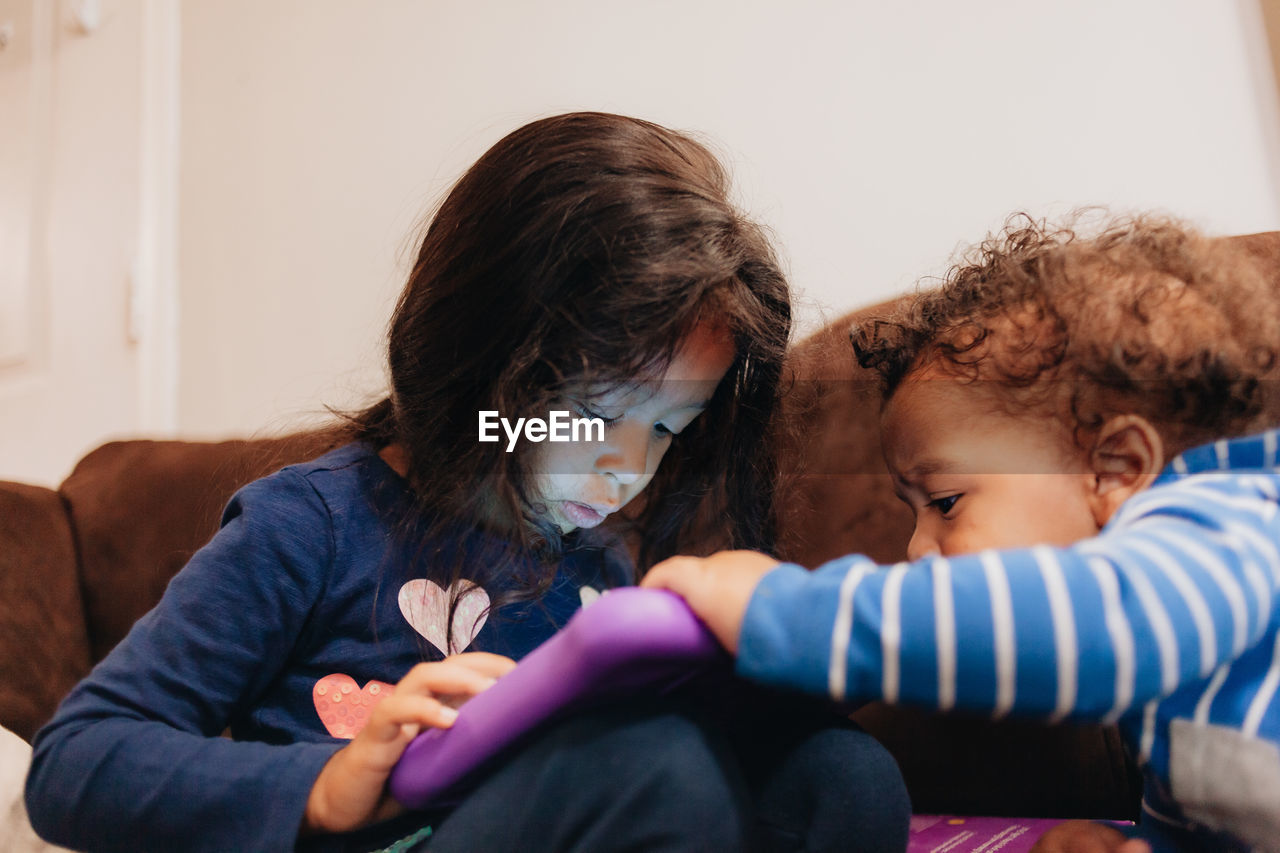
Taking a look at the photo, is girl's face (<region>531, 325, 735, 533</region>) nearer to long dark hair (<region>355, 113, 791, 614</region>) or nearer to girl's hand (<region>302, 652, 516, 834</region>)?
long dark hair (<region>355, 113, 791, 614</region>)

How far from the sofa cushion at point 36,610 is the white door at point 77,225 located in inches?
21.1

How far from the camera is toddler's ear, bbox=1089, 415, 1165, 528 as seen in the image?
588 millimetres

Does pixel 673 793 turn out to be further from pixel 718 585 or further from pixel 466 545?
pixel 466 545

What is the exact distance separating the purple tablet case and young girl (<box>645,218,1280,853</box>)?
2 cm

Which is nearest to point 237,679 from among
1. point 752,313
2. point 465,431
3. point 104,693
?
point 104,693

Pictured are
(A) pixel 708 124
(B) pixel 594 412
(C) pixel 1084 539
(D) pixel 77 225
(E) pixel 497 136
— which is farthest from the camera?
(D) pixel 77 225

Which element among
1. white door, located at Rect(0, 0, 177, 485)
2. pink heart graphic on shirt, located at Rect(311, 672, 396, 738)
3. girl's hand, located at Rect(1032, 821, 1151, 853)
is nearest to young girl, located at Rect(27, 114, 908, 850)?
pink heart graphic on shirt, located at Rect(311, 672, 396, 738)

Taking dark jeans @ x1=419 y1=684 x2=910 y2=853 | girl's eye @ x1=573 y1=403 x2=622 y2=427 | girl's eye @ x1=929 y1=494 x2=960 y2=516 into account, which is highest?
girl's eye @ x1=573 y1=403 x2=622 y2=427

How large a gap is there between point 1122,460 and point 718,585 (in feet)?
1.07

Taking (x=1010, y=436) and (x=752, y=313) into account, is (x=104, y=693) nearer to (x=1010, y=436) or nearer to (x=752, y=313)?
(x=752, y=313)

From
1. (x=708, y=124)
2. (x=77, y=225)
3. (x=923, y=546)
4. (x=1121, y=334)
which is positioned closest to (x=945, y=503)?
(x=923, y=546)

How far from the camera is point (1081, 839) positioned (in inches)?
23.9

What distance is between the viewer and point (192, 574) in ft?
1.99

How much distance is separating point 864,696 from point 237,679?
0.41 meters
